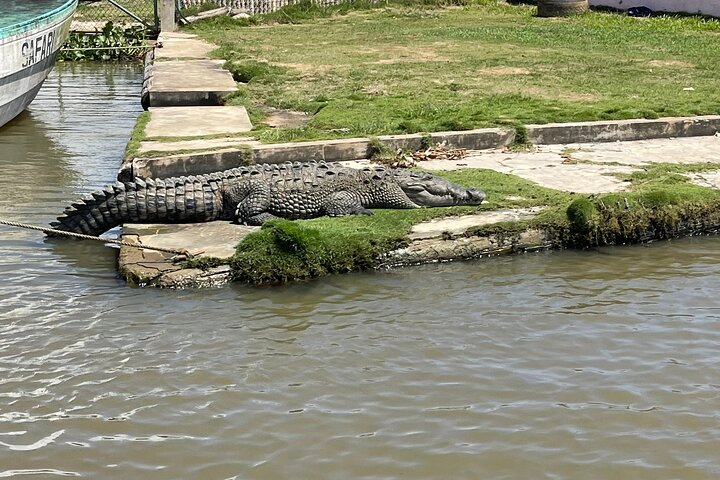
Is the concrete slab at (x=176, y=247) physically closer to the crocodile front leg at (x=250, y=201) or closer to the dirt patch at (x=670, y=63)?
the crocodile front leg at (x=250, y=201)

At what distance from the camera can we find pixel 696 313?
5836mm

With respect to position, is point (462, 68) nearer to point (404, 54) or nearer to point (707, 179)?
point (404, 54)

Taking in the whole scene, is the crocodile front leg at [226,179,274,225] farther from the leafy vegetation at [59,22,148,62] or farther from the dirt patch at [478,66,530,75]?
the leafy vegetation at [59,22,148,62]

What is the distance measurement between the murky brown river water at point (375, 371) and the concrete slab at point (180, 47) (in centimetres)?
888

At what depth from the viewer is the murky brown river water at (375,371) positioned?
4266mm

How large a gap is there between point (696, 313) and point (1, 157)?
7.75 metres

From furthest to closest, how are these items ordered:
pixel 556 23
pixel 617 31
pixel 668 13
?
pixel 668 13, pixel 556 23, pixel 617 31

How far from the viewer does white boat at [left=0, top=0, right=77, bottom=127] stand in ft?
38.7

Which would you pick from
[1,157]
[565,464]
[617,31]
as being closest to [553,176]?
[565,464]

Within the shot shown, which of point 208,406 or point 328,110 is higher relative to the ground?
point 328,110

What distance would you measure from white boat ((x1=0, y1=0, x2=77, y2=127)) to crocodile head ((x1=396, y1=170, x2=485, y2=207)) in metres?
6.30

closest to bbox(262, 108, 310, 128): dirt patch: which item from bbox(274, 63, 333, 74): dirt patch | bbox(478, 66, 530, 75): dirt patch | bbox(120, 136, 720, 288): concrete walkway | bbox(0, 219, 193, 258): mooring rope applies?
bbox(120, 136, 720, 288): concrete walkway

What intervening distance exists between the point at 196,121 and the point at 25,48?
12.3 feet

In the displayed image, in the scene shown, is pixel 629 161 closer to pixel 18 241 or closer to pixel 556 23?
pixel 18 241
